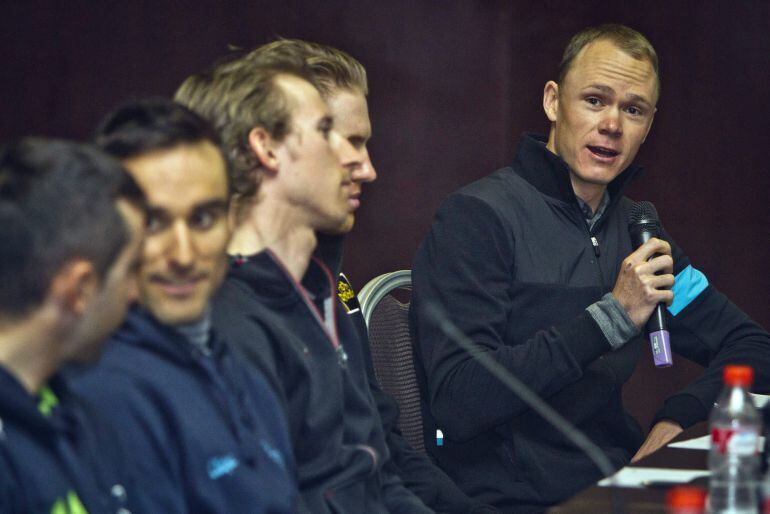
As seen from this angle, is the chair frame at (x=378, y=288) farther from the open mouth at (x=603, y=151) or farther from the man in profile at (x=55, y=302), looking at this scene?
the man in profile at (x=55, y=302)

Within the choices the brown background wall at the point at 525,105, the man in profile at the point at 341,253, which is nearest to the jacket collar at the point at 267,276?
the man in profile at the point at 341,253

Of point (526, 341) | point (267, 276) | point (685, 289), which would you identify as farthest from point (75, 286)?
point (685, 289)

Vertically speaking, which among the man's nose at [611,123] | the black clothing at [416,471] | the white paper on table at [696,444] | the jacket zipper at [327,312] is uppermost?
the man's nose at [611,123]

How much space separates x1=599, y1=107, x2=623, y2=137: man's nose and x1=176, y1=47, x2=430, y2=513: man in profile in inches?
34.2

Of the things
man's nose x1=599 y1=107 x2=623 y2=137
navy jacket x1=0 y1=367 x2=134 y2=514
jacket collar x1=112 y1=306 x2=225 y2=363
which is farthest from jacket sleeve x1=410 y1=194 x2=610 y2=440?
navy jacket x1=0 y1=367 x2=134 y2=514

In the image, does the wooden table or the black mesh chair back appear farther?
the black mesh chair back

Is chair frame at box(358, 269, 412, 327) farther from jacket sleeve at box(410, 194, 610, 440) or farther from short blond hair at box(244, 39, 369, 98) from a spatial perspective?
short blond hair at box(244, 39, 369, 98)

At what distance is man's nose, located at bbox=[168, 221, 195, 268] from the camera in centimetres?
136

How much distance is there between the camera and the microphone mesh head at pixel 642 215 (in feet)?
8.21

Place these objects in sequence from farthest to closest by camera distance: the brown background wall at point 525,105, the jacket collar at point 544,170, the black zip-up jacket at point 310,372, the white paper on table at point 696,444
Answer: the brown background wall at point 525,105, the jacket collar at point 544,170, the white paper on table at point 696,444, the black zip-up jacket at point 310,372

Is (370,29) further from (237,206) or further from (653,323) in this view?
(237,206)

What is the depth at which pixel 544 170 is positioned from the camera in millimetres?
2479

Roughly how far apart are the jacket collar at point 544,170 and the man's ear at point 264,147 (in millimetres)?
871

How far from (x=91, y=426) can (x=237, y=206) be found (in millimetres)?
575
